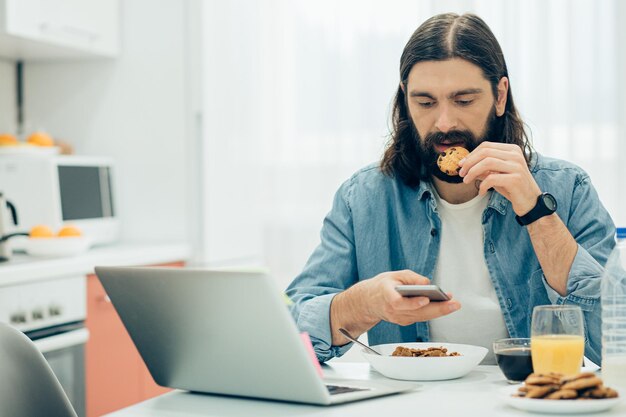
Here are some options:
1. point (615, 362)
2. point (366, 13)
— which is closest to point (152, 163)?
point (366, 13)

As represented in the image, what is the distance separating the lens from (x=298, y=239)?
3590 millimetres

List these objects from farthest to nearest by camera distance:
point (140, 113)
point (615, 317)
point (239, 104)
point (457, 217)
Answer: point (239, 104) → point (140, 113) → point (457, 217) → point (615, 317)

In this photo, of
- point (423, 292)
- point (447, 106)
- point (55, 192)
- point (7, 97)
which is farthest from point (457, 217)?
point (7, 97)

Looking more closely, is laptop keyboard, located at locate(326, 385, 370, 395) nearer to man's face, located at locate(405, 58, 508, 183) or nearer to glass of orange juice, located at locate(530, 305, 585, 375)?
glass of orange juice, located at locate(530, 305, 585, 375)

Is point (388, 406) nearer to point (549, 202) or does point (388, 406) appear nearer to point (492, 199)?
point (549, 202)

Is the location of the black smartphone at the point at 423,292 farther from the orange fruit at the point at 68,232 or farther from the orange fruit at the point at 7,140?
the orange fruit at the point at 7,140

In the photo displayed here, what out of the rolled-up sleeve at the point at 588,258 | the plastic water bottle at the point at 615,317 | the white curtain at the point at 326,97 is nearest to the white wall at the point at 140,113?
the white curtain at the point at 326,97

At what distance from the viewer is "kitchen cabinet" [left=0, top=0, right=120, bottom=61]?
9.72 feet

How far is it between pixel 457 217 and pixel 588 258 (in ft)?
1.14

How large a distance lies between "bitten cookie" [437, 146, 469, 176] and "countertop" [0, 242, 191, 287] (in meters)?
1.12

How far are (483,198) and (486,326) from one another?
0.28m

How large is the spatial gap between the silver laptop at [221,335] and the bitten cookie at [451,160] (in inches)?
22.6

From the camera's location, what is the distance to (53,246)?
9.15ft

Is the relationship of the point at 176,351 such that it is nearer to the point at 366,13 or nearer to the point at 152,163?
the point at 152,163
